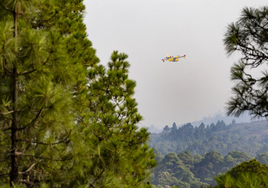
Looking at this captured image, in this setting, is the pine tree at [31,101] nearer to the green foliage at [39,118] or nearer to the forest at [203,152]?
the green foliage at [39,118]

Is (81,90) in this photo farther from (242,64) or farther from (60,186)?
(242,64)

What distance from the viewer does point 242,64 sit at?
329 cm

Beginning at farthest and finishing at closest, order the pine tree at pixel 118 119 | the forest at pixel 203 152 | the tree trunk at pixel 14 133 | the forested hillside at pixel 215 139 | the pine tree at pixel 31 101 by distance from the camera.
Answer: the forested hillside at pixel 215 139 < the forest at pixel 203 152 < the pine tree at pixel 118 119 < the tree trunk at pixel 14 133 < the pine tree at pixel 31 101

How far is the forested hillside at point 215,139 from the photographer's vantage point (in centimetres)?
8990

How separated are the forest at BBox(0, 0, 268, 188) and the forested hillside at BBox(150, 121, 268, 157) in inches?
3471

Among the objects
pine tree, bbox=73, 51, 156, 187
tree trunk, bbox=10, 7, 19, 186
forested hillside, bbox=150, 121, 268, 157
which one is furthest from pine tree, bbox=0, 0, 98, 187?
forested hillside, bbox=150, 121, 268, 157

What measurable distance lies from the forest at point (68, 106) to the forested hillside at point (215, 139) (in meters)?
88.2

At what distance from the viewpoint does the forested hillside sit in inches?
3539

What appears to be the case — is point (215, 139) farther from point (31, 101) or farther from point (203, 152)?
point (31, 101)

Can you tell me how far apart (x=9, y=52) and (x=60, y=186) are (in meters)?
1.60

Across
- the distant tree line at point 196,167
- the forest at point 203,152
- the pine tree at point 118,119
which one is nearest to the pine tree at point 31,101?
the pine tree at point 118,119

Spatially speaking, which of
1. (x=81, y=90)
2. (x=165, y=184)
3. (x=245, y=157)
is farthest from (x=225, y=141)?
(x=81, y=90)

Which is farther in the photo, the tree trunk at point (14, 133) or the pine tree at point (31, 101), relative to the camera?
the tree trunk at point (14, 133)

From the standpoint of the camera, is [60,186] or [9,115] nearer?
[9,115]
